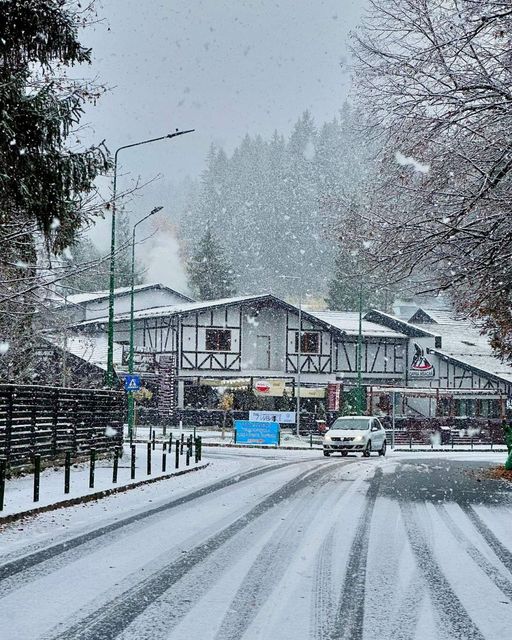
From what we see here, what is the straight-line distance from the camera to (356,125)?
15031 mm

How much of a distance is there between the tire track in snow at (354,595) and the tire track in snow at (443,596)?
63cm

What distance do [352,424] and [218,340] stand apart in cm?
2078

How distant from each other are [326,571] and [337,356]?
47270 mm

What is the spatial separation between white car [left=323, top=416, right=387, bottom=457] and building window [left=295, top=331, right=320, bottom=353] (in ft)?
71.3

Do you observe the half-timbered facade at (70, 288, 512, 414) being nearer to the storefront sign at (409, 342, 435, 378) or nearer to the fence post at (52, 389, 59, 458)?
the storefront sign at (409, 342, 435, 378)

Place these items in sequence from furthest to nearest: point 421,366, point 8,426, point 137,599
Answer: point 421,366 → point 8,426 → point 137,599

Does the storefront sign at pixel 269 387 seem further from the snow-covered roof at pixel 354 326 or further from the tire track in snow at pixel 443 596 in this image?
the tire track in snow at pixel 443 596

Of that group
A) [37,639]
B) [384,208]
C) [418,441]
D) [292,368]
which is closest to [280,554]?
[37,639]

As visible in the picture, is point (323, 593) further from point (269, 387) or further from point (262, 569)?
point (269, 387)

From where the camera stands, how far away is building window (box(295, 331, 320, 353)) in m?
54.2

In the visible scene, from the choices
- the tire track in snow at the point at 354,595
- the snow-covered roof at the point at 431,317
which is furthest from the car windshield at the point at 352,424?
the snow-covered roof at the point at 431,317

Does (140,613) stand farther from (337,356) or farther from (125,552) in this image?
(337,356)

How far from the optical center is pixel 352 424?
31.9 meters

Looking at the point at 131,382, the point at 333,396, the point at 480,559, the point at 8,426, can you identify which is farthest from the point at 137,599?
the point at 333,396
